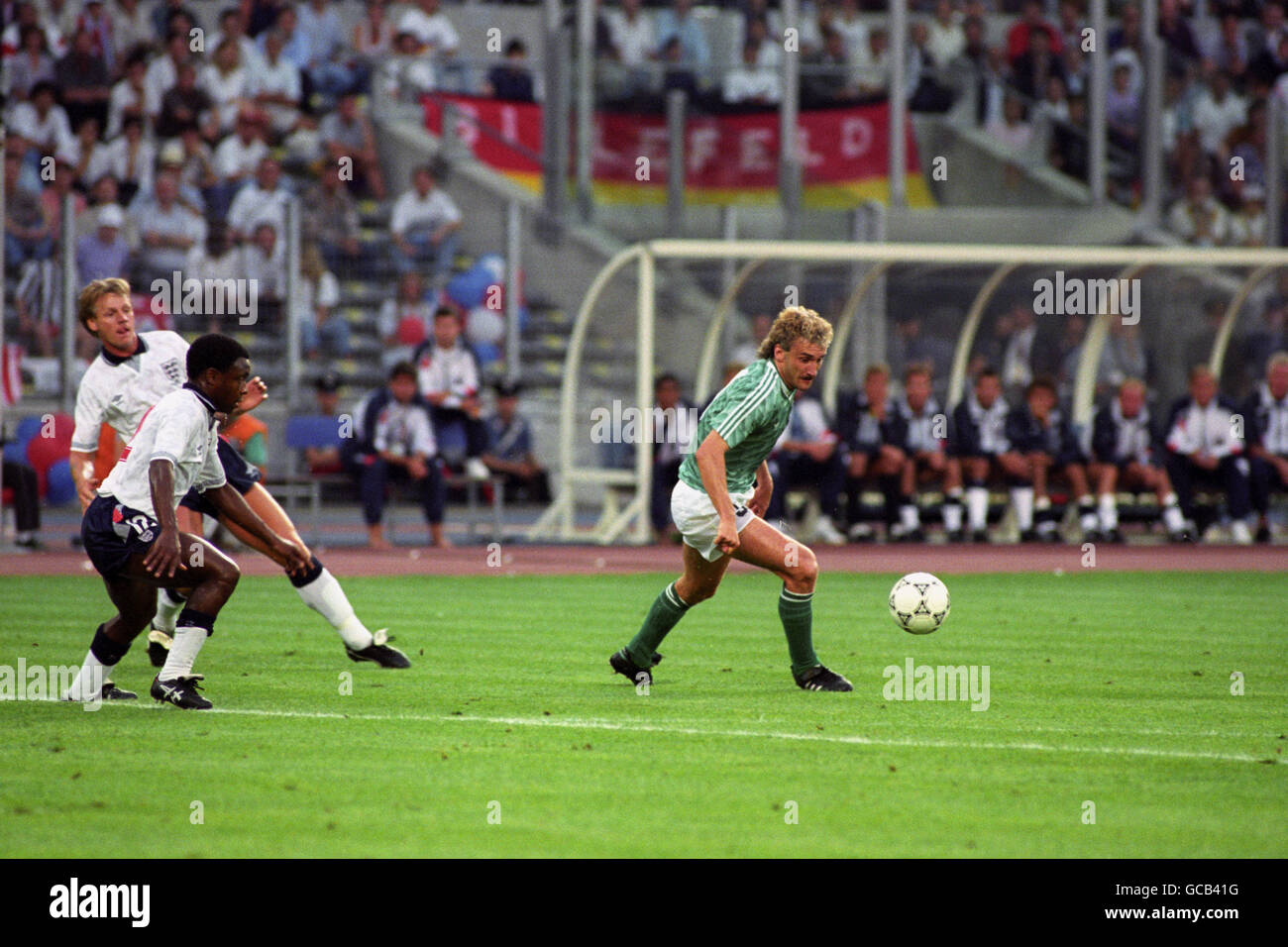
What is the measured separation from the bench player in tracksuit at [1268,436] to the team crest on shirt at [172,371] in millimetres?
12769

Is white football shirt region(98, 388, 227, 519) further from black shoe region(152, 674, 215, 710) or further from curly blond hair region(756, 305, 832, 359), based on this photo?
curly blond hair region(756, 305, 832, 359)

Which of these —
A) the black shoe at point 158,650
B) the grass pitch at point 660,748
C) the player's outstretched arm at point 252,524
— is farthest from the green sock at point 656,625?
the black shoe at point 158,650

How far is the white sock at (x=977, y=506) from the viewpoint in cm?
1947

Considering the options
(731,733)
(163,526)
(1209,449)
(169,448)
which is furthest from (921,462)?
(163,526)

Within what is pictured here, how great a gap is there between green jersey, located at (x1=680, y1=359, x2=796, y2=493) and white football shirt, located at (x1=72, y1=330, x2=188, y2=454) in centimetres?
302

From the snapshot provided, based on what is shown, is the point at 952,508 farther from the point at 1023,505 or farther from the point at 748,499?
the point at 748,499

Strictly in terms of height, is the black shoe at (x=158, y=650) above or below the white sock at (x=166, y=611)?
below

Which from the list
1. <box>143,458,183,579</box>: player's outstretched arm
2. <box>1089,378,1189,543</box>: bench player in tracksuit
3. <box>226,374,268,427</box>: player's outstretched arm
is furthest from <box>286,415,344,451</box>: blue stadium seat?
<box>143,458,183,579</box>: player's outstretched arm

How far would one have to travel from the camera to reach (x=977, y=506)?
19.5 m

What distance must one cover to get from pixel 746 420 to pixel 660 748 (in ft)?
6.33

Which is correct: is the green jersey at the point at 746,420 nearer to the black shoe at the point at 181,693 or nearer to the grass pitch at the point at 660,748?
the grass pitch at the point at 660,748

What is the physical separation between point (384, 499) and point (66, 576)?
4.01m
